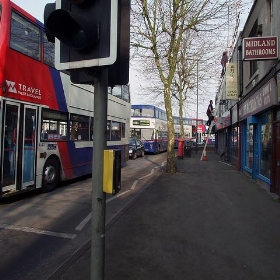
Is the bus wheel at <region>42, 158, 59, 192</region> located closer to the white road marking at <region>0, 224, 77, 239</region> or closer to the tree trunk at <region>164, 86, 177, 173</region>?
the white road marking at <region>0, 224, 77, 239</region>

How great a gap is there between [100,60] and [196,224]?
4.51 meters

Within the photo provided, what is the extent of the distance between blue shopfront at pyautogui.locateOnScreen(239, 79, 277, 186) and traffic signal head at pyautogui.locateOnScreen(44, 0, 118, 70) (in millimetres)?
7164

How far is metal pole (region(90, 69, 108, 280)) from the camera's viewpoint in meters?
2.50

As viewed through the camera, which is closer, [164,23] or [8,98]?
[8,98]

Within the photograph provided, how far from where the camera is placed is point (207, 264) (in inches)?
162

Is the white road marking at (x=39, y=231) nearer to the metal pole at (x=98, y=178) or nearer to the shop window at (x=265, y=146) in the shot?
the metal pole at (x=98, y=178)

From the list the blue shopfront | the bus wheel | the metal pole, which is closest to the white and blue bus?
the blue shopfront

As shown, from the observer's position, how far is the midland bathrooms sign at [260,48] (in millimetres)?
8484

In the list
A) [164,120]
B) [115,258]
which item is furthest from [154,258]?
[164,120]

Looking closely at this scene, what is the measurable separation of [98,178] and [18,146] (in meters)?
5.74

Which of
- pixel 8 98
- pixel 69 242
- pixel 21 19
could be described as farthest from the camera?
pixel 21 19

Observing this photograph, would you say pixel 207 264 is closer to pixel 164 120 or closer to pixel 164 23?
pixel 164 23

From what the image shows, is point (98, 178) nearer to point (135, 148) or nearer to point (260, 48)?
point (260, 48)

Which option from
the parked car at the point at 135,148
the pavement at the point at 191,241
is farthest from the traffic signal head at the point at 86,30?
the parked car at the point at 135,148
